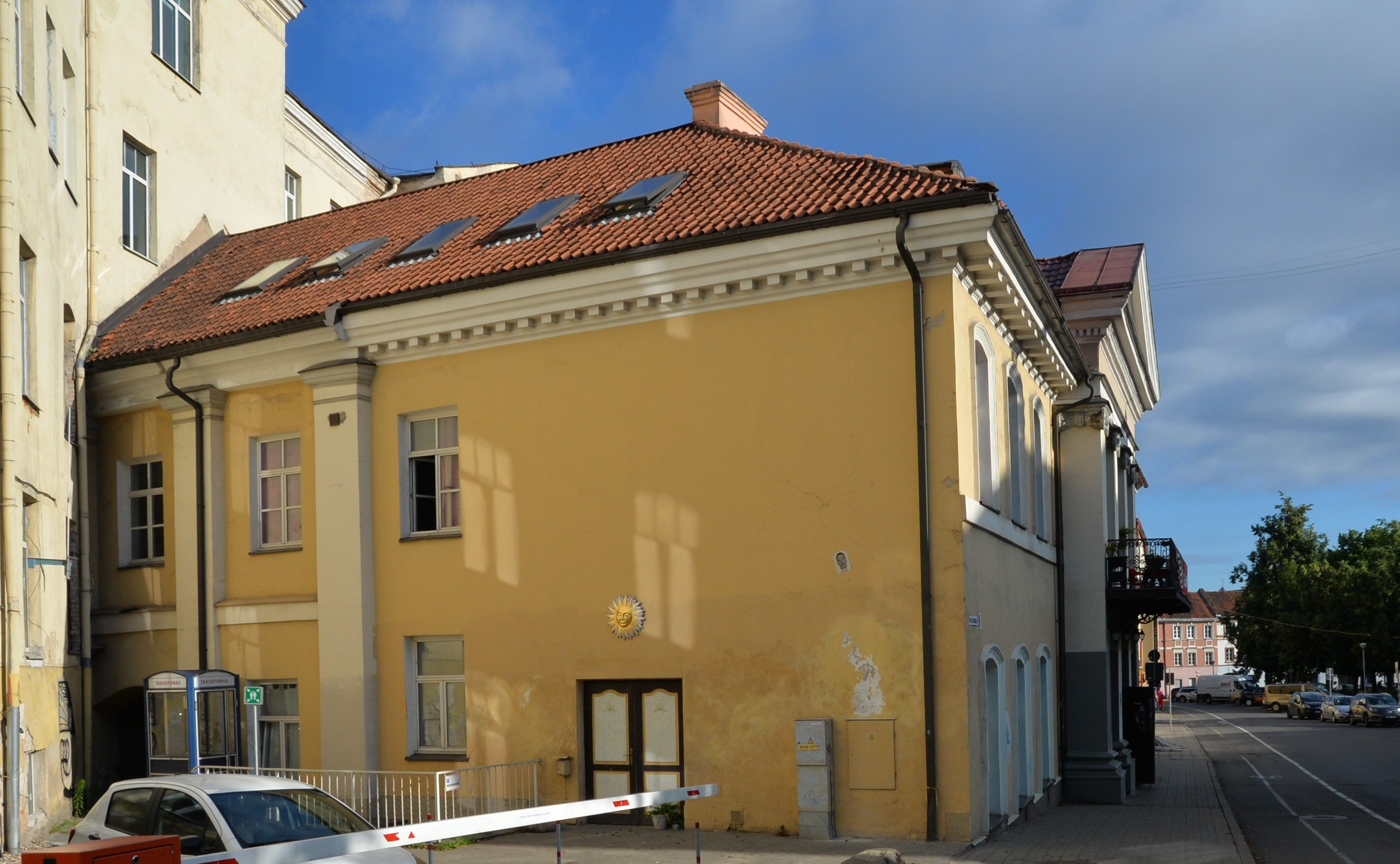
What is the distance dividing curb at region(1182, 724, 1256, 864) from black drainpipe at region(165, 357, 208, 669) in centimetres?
1399

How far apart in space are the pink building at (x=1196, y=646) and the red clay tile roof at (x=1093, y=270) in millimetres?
112104

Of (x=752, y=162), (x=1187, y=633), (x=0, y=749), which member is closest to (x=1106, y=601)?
(x=752, y=162)

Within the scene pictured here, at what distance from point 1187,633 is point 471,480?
133884 millimetres

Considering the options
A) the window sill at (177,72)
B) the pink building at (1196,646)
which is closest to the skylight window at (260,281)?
the window sill at (177,72)

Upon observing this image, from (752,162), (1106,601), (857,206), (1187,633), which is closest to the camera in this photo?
(857,206)

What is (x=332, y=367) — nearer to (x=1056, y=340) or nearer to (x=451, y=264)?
(x=451, y=264)

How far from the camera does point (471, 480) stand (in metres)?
17.2

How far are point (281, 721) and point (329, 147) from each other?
55.1ft

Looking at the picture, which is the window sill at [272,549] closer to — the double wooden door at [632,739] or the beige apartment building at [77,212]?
the beige apartment building at [77,212]

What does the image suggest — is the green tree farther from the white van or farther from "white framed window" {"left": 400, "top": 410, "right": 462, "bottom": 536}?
"white framed window" {"left": 400, "top": 410, "right": 462, "bottom": 536}

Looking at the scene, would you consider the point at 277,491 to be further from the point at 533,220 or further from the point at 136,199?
the point at 136,199

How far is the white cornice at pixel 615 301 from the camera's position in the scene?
1449cm

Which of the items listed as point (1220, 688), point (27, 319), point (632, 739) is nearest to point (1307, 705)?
point (1220, 688)

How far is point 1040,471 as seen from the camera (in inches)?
848
